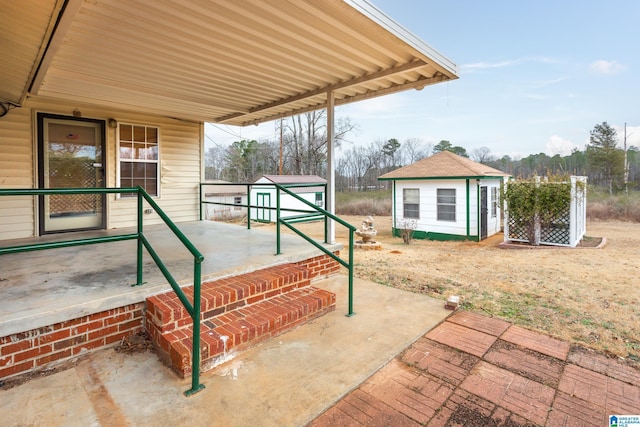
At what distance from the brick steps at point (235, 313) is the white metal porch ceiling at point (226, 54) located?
2196mm

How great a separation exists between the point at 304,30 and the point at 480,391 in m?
3.13

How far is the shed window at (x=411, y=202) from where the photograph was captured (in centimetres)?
1158

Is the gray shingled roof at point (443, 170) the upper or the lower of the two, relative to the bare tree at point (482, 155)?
lower

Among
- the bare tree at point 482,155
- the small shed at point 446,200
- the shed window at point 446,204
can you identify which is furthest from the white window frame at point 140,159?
the bare tree at point 482,155

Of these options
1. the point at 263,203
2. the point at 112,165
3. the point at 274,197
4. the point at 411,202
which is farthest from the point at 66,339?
the point at 263,203

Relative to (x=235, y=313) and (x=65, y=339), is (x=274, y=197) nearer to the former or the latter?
(x=235, y=313)

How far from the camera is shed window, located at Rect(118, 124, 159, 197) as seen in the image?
564cm

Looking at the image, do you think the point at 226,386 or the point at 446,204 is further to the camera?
the point at 446,204

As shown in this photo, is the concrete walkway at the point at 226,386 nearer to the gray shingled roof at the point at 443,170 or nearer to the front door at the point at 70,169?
the front door at the point at 70,169

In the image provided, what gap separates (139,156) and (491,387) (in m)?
6.22

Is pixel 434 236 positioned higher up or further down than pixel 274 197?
further down

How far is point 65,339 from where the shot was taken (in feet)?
6.92

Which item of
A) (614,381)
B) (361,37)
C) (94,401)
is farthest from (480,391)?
(361,37)

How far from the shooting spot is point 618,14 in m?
13.7
